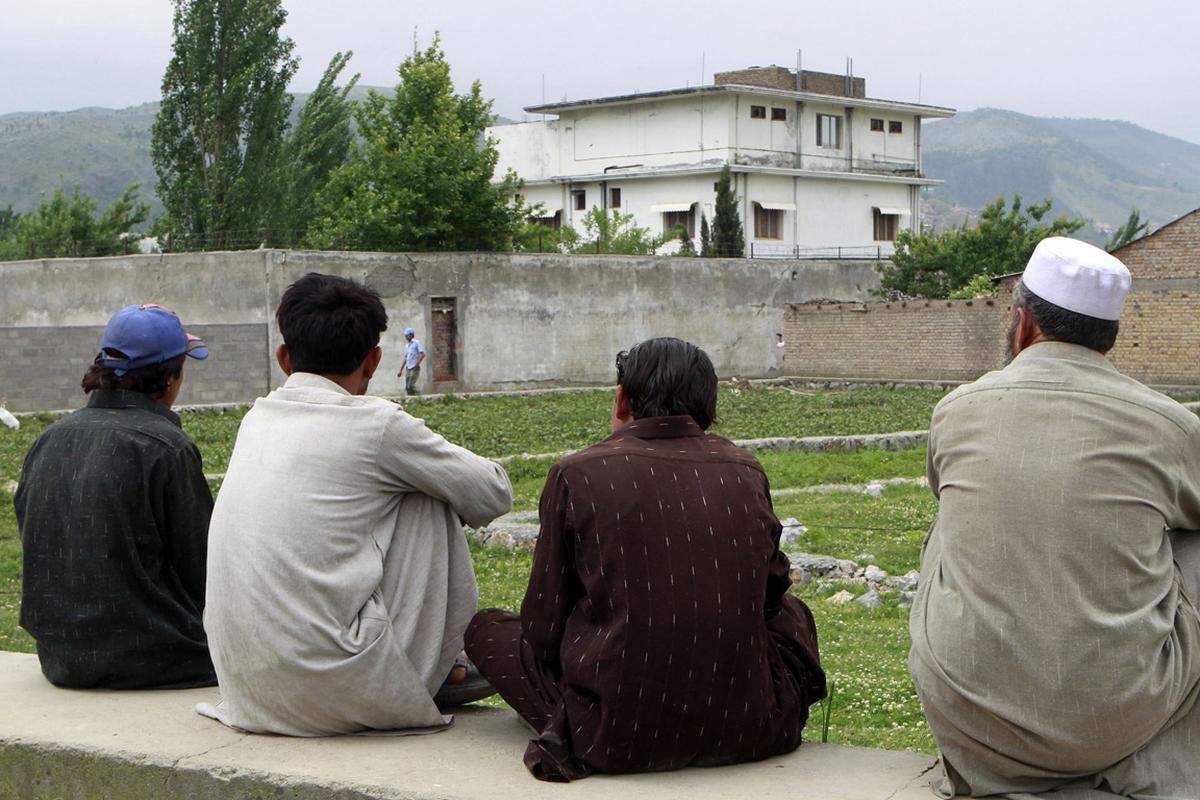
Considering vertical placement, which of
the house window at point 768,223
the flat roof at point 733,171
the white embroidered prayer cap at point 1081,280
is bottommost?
the white embroidered prayer cap at point 1081,280

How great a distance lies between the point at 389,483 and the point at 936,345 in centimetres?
3268

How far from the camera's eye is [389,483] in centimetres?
365

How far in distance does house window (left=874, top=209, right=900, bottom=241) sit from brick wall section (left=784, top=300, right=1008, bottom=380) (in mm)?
20020

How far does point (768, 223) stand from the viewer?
2076 inches

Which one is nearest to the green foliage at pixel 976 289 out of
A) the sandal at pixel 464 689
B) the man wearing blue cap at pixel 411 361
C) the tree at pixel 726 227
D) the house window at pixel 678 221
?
the tree at pixel 726 227

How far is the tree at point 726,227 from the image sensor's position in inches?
1855

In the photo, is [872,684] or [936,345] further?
[936,345]

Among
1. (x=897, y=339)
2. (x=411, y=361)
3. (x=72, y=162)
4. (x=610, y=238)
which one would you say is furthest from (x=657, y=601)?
(x=72, y=162)

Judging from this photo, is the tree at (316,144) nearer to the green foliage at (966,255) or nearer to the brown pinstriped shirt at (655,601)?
the green foliage at (966,255)

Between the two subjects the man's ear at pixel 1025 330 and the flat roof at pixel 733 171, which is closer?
the man's ear at pixel 1025 330

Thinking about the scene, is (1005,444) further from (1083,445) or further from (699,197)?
(699,197)

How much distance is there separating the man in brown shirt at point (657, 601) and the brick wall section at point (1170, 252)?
95.6 feet

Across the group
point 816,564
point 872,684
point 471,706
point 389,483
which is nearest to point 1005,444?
point 389,483

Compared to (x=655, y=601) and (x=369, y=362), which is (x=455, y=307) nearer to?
(x=369, y=362)
